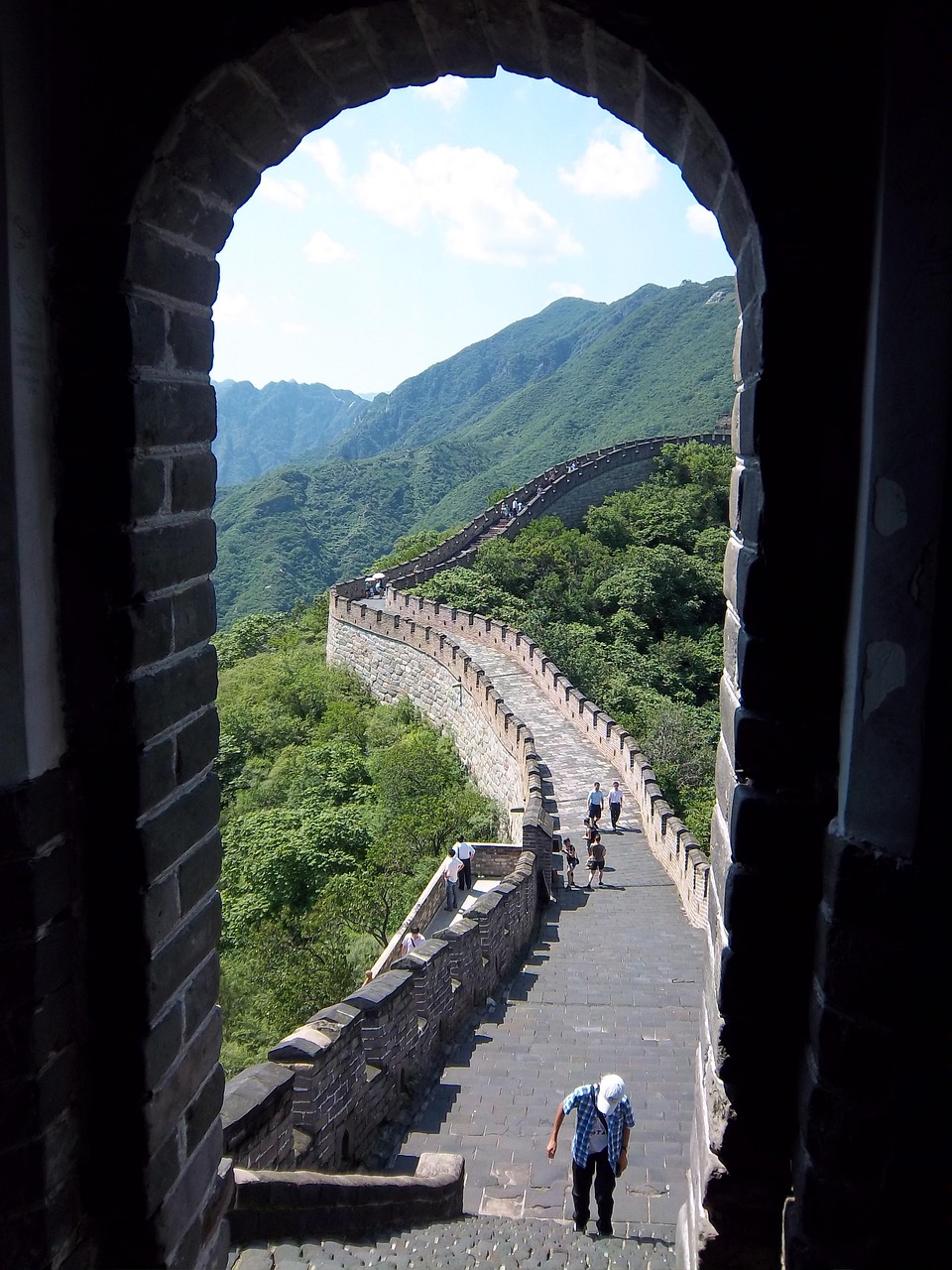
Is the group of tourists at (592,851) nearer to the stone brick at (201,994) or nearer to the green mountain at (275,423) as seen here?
the stone brick at (201,994)

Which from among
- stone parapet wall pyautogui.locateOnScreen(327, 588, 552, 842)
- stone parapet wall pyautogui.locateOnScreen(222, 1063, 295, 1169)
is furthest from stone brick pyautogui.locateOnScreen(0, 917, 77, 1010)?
stone parapet wall pyautogui.locateOnScreen(327, 588, 552, 842)

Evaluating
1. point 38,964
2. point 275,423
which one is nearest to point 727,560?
point 38,964

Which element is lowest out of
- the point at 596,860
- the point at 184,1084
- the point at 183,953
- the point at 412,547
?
the point at 596,860

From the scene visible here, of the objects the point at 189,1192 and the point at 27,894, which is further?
the point at 189,1192

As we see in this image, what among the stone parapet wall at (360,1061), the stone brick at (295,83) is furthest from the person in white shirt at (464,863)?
the stone brick at (295,83)

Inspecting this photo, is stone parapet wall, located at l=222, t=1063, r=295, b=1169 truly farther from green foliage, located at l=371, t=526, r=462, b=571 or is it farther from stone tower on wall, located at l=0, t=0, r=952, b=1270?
green foliage, located at l=371, t=526, r=462, b=571

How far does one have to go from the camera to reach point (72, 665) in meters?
2.03

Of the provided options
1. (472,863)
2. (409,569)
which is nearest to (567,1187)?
(472,863)

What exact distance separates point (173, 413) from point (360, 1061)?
481 cm

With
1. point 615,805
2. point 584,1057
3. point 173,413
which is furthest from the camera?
point 615,805

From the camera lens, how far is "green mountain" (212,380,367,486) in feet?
575

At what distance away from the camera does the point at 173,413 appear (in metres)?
2.18

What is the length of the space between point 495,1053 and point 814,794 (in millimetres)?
6479

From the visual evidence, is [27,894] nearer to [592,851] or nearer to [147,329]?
[147,329]
